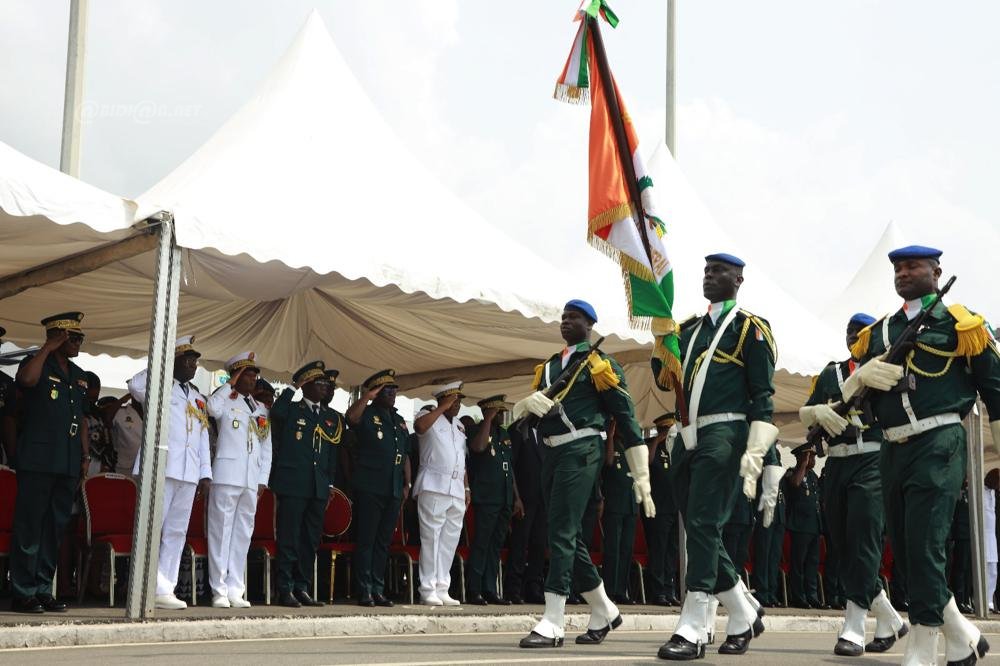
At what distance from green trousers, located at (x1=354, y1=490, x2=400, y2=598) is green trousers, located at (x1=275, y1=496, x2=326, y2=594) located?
43 centimetres

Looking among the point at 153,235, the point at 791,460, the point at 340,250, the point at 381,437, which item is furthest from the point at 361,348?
the point at 791,460

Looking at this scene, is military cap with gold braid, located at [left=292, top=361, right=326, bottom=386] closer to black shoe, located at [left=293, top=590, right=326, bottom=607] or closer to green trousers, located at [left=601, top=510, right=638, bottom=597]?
black shoe, located at [left=293, top=590, right=326, bottom=607]

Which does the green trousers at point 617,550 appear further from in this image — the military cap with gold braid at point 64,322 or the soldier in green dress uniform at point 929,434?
the soldier in green dress uniform at point 929,434

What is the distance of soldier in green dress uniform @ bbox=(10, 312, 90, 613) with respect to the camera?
8.72 meters

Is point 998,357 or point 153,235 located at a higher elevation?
point 153,235

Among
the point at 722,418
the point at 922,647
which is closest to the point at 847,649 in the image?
the point at 922,647

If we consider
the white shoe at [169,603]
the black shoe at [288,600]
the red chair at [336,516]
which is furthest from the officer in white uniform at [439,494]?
the white shoe at [169,603]

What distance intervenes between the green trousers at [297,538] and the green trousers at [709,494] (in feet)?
14.8

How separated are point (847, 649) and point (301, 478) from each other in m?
4.82

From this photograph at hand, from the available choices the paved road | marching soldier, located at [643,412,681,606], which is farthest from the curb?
marching soldier, located at [643,412,681,606]

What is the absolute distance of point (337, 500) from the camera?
11211 millimetres

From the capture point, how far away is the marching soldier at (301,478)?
34.6 ft

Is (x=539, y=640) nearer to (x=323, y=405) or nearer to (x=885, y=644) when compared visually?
(x=885, y=644)

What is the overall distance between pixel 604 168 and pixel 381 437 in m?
3.84
